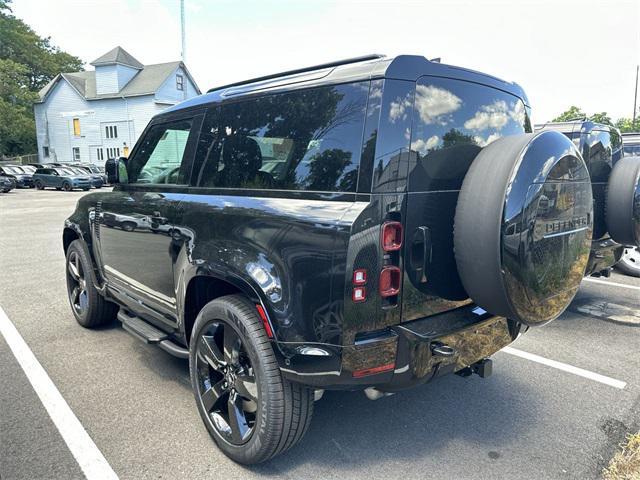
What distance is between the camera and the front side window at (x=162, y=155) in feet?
10.5

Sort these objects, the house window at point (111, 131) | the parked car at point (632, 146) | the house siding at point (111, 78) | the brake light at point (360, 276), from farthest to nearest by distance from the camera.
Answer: the house window at point (111, 131), the house siding at point (111, 78), the parked car at point (632, 146), the brake light at point (360, 276)

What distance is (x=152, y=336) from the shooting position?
326 centimetres

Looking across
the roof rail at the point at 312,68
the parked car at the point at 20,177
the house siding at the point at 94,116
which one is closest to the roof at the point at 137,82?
the house siding at the point at 94,116

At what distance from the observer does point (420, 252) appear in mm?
2244

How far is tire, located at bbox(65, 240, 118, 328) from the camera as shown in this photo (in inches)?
172

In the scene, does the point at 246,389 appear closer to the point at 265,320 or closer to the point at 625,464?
the point at 265,320

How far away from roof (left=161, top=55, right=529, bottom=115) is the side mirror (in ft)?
4.00

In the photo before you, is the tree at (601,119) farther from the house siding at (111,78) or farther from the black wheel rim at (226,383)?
the house siding at (111,78)

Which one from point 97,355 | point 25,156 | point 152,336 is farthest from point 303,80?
point 25,156

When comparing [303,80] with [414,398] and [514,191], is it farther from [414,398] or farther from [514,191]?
[414,398]

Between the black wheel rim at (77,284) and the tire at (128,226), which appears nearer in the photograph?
the tire at (128,226)

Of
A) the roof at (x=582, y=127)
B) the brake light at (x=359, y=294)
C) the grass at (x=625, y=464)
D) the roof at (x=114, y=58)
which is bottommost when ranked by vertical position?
the grass at (x=625, y=464)

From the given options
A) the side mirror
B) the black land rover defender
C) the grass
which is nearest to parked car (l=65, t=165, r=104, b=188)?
the side mirror

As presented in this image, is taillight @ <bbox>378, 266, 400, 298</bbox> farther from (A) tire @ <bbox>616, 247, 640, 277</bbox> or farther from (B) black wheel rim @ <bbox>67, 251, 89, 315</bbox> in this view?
(A) tire @ <bbox>616, 247, 640, 277</bbox>
